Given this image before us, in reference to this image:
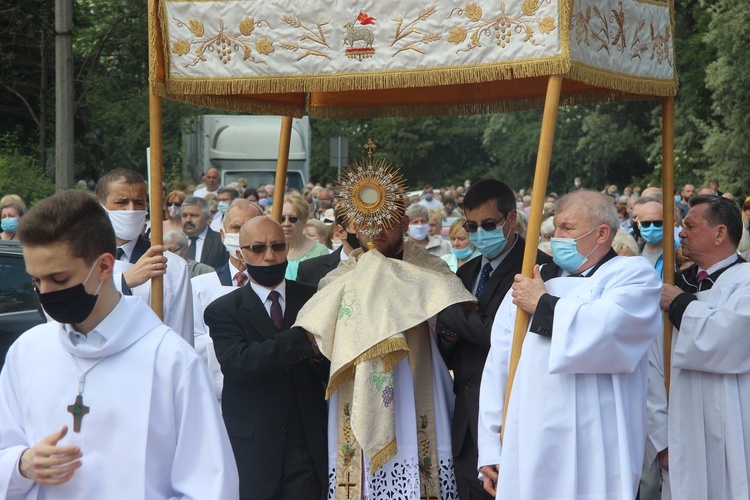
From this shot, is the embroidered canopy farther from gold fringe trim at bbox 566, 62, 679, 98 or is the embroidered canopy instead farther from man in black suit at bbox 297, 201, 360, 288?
man in black suit at bbox 297, 201, 360, 288

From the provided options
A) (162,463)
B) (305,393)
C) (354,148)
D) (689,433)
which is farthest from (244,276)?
(354,148)

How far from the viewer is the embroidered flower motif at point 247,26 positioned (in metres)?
4.80

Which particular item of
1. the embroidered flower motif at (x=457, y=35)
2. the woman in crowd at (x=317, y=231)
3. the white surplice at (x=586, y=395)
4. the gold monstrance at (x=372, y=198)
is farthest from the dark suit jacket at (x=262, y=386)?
the woman in crowd at (x=317, y=231)

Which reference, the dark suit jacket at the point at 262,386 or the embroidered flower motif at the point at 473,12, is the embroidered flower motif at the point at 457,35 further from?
the dark suit jacket at the point at 262,386

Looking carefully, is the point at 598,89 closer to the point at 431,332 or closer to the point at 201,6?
the point at 431,332

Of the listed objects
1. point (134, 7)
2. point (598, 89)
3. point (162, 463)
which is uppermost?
point (134, 7)

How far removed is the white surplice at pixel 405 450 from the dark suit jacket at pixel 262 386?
0.05 meters

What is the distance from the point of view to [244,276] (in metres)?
6.51

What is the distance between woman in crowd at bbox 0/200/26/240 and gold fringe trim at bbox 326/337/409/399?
6.19m

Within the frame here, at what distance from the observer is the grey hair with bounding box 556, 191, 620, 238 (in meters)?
4.48

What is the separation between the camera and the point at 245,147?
71.8ft

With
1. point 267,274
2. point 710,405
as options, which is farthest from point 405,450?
point 710,405

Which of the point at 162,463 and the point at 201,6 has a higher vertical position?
the point at 201,6

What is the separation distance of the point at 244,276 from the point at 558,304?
2729 millimetres
